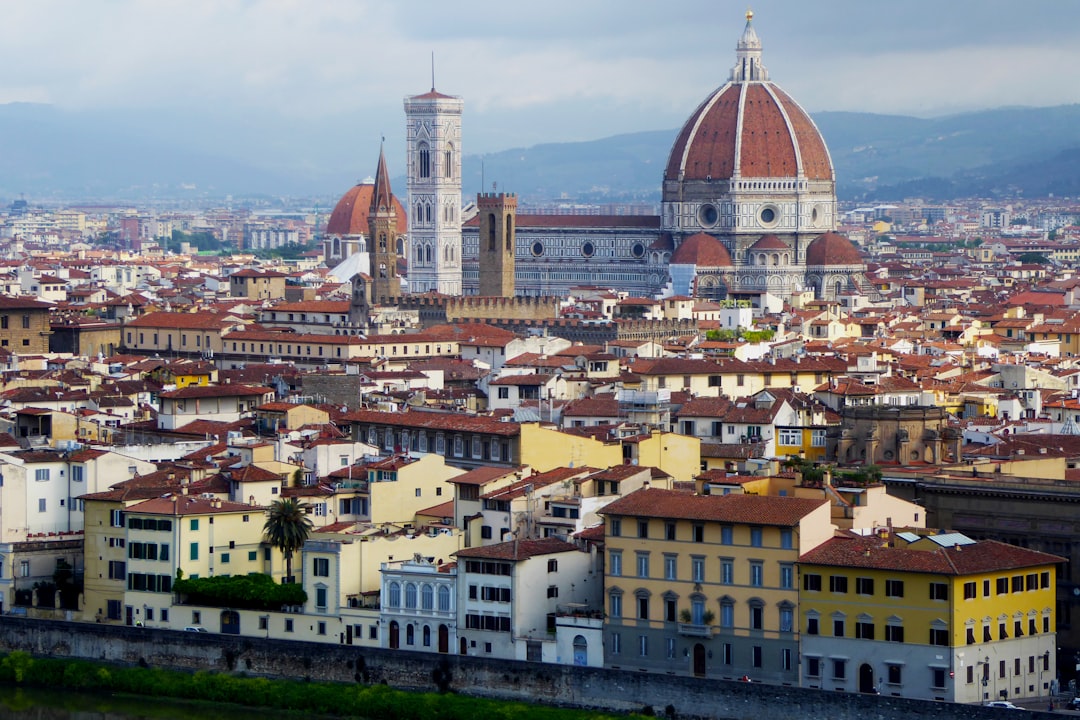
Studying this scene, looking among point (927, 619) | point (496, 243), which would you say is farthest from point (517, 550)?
point (496, 243)

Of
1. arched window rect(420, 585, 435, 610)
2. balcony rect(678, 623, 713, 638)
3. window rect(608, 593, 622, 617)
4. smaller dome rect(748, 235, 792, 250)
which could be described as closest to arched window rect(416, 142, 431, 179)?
smaller dome rect(748, 235, 792, 250)

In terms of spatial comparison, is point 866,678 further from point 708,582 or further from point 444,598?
point 444,598

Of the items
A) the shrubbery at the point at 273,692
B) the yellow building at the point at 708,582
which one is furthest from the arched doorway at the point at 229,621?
the yellow building at the point at 708,582

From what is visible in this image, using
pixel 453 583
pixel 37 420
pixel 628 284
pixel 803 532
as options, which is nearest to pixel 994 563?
pixel 803 532

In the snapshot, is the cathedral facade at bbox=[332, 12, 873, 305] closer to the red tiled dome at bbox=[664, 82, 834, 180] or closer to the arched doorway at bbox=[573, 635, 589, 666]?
the red tiled dome at bbox=[664, 82, 834, 180]

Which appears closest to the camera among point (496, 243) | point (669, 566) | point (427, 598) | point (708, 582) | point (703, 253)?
point (708, 582)

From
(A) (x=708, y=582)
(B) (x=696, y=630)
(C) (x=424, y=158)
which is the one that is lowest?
(B) (x=696, y=630)

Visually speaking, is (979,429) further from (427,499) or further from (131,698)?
(131,698)

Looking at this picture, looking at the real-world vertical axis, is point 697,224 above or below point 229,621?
above
